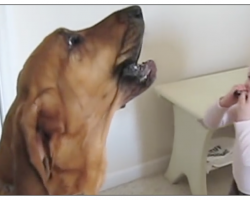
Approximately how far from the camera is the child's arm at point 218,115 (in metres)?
1.33

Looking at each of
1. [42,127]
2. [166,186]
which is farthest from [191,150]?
[42,127]

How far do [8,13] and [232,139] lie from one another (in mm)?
910

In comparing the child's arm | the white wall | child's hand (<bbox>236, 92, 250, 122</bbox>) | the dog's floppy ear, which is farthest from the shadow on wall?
the dog's floppy ear

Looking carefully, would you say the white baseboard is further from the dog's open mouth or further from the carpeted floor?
the dog's open mouth

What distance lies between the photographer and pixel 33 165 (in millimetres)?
768

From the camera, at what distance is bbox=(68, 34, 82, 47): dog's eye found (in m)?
0.89

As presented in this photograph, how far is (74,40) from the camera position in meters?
0.90

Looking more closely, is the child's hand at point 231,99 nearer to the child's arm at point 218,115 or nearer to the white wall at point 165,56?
the child's arm at point 218,115

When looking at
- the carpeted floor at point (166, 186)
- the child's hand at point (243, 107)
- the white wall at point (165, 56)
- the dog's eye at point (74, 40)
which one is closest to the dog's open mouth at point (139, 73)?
the dog's eye at point (74, 40)

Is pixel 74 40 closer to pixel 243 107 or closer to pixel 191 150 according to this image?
pixel 243 107

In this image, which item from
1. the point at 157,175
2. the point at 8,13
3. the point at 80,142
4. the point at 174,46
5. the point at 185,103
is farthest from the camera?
the point at 157,175

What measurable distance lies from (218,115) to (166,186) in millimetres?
525

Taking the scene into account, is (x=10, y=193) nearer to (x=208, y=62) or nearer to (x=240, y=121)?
(x=240, y=121)

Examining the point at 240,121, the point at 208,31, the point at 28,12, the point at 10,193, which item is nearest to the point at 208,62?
the point at 208,31
